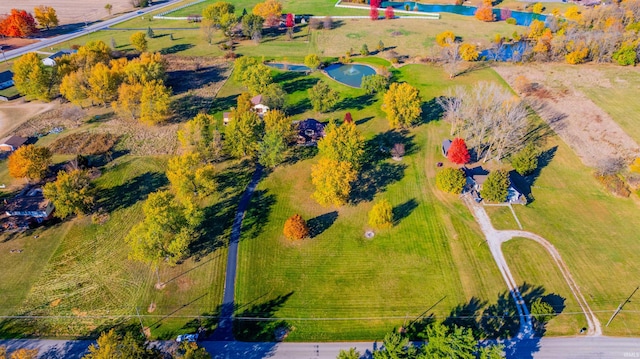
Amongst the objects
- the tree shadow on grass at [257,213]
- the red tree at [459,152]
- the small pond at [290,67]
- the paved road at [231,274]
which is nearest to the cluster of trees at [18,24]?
the small pond at [290,67]

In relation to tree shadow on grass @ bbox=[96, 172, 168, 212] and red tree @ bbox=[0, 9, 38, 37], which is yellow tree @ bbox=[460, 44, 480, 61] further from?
red tree @ bbox=[0, 9, 38, 37]

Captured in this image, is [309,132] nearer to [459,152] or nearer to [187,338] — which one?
[459,152]

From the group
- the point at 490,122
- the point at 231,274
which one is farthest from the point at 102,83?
the point at 490,122

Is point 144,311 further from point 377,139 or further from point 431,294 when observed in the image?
point 377,139

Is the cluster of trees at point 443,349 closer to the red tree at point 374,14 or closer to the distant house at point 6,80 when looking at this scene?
the distant house at point 6,80

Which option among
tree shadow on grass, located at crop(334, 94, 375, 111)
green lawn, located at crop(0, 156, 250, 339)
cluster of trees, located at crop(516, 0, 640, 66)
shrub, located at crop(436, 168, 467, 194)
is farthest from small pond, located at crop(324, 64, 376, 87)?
green lawn, located at crop(0, 156, 250, 339)

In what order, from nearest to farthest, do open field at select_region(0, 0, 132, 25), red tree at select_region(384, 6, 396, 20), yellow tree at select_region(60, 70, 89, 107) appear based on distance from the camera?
1. yellow tree at select_region(60, 70, 89, 107)
2. red tree at select_region(384, 6, 396, 20)
3. open field at select_region(0, 0, 132, 25)
